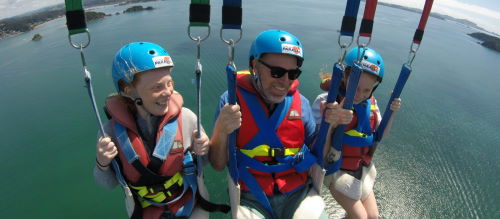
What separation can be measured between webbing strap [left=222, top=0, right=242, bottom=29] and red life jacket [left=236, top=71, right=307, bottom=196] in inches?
33.7

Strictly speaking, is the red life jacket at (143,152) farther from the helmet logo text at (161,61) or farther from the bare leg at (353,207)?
the bare leg at (353,207)

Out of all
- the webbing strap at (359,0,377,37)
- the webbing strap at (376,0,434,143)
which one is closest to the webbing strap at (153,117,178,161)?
the webbing strap at (359,0,377,37)

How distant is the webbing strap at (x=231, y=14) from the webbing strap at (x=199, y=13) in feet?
0.36

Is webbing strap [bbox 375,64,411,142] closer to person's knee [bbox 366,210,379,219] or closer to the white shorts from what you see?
the white shorts

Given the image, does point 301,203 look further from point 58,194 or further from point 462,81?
point 462,81

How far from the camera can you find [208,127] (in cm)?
683

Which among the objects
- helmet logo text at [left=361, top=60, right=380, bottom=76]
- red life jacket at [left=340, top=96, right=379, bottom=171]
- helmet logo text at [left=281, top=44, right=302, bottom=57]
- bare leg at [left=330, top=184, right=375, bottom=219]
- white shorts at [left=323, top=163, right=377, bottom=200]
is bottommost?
bare leg at [left=330, top=184, right=375, bottom=219]

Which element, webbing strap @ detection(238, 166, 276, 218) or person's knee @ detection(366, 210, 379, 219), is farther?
person's knee @ detection(366, 210, 379, 219)

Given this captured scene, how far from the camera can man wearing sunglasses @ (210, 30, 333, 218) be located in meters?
2.31

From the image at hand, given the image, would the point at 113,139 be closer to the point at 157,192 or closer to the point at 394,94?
the point at 157,192

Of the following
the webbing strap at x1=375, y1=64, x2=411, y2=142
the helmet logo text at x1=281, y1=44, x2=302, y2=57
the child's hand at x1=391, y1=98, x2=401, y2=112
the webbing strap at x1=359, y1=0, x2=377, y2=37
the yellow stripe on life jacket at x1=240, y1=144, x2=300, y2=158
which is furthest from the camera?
the child's hand at x1=391, y1=98, x2=401, y2=112

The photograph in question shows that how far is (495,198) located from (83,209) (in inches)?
332

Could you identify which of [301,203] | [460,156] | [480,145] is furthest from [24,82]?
[480,145]

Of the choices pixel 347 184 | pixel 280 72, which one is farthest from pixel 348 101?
pixel 347 184
